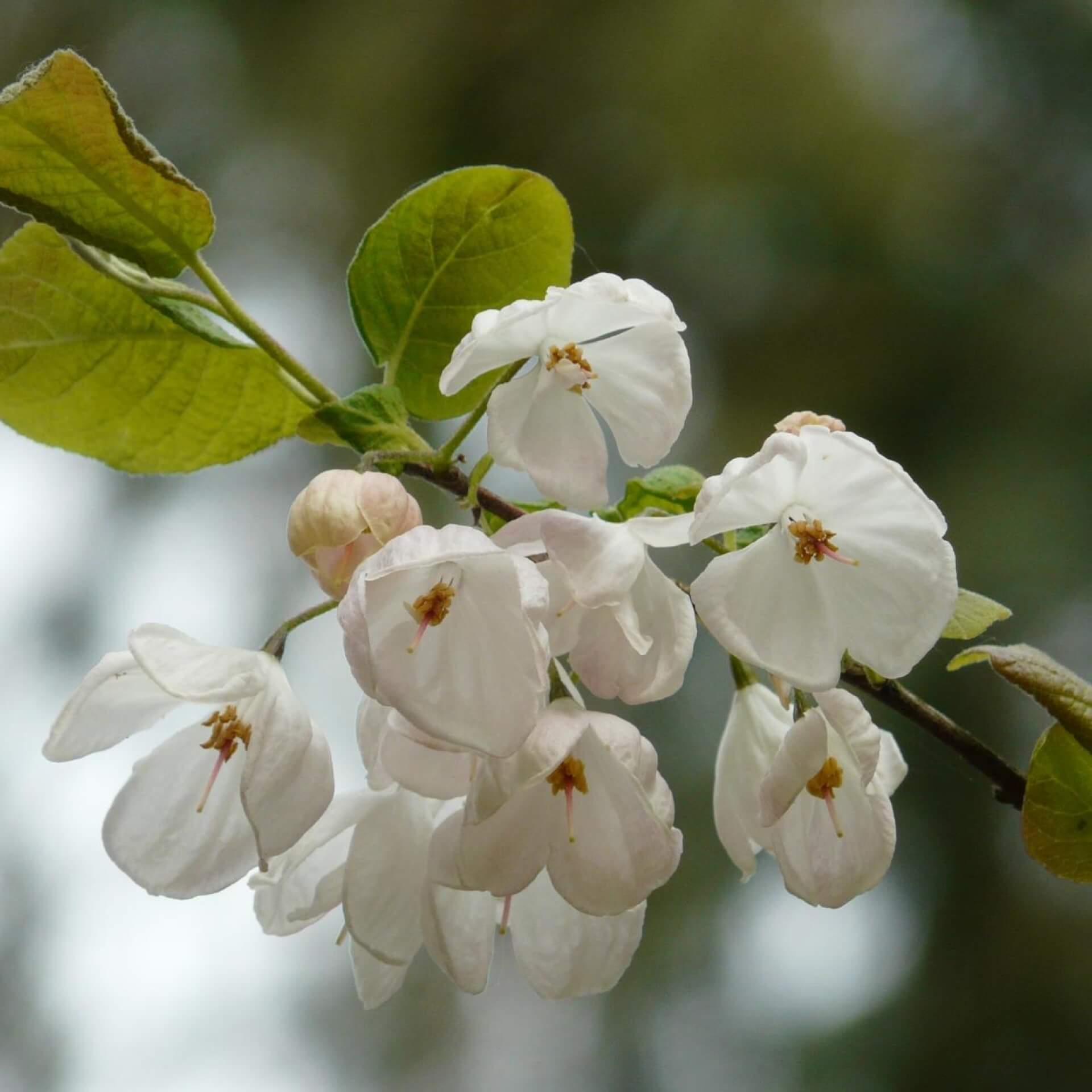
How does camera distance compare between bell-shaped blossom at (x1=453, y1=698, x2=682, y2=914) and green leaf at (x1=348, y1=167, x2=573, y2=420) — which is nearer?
bell-shaped blossom at (x1=453, y1=698, x2=682, y2=914)

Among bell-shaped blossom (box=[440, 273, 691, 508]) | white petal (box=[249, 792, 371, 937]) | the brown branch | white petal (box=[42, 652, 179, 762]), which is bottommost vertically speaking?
white petal (box=[249, 792, 371, 937])

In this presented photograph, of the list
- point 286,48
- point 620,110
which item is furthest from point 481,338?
point 286,48

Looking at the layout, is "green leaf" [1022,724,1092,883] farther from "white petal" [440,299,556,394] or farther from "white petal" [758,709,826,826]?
"white petal" [440,299,556,394]

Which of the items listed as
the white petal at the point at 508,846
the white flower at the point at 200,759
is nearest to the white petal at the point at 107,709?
the white flower at the point at 200,759

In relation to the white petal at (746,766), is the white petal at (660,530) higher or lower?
higher

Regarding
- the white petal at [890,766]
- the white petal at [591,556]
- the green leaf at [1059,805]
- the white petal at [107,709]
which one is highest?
the white petal at [591,556]

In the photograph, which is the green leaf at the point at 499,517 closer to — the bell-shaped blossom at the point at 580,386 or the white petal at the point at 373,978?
the bell-shaped blossom at the point at 580,386

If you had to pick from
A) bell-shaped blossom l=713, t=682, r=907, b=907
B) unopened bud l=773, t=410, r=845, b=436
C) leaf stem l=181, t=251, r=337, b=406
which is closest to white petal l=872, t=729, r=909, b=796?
bell-shaped blossom l=713, t=682, r=907, b=907

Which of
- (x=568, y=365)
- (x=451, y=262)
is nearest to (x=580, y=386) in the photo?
(x=568, y=365)
